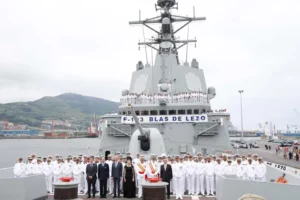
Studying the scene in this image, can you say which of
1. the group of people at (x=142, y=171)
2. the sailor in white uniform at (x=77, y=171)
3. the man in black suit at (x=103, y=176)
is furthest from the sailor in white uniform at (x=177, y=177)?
the sailor in white uniform at (x=77, y=171)

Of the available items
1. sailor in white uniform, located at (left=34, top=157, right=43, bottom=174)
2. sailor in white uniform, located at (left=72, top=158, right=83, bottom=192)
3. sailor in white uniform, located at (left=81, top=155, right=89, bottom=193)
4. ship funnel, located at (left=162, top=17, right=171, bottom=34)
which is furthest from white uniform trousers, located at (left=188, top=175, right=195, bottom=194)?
ship funnel, located at (left=162, top=17, right=171, bottom=34)

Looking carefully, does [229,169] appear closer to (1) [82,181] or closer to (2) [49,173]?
(1) [82,181]

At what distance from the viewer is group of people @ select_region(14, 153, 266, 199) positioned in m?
7.80

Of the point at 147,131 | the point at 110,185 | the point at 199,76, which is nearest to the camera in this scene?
the point at 110,185

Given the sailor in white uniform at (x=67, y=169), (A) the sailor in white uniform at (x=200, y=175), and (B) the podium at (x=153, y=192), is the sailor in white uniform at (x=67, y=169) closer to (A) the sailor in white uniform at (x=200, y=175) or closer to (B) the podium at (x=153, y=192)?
(B) the podium at (x=153, y=192)

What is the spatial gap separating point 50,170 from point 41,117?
588ft

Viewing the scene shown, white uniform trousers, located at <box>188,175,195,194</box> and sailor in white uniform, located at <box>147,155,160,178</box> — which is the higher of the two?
sailor in white uniform, located at <box>147,155,160,178</box>

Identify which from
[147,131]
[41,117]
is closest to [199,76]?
[147,131]

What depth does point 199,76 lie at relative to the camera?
17.4 meters

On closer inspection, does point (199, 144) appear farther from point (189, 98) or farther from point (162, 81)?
point (162, 81)

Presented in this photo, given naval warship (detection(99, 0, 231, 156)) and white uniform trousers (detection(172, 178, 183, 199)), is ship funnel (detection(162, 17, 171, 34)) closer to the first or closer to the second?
naval warship (detection(99, 0, 231, 156))

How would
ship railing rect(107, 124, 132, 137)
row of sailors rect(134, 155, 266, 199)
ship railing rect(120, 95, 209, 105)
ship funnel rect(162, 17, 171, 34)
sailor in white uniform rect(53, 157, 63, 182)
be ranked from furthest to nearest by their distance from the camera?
ship funnel rect(162, 17, 171, 34) < ship railing rect(120, 95, 209, 105) < ship railing rect(107, 124, 132, 137) < sailor in white uniform rect(53, 157, 63, 182) < row of sailors rect(134, 155, 266, 199)

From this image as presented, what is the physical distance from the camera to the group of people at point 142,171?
7801mm

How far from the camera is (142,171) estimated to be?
796 cm
